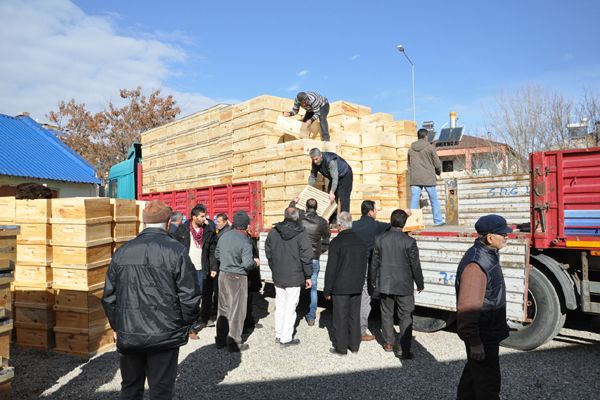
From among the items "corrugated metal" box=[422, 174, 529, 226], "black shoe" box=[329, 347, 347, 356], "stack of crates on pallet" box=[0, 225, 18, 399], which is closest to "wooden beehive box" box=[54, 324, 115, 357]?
"stack of crates on pallet" box=[0, 225, 18, 399]

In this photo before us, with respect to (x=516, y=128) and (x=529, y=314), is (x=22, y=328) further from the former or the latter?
(x=516, y=128)

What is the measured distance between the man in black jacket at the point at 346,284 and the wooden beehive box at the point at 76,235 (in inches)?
128

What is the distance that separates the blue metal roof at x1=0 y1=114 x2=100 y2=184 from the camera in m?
18.6

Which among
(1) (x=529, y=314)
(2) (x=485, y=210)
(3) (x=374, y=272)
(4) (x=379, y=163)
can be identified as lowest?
(1) (x=529, y=314)

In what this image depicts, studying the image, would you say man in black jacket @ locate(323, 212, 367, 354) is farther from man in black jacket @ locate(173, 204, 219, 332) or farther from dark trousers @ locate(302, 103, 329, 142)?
dark trousers @ locate(302, 103, 329, 142)

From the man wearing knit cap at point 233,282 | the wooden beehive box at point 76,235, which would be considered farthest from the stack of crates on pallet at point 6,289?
the man wearing knit cap at point 233,282

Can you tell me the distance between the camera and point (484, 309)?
3.19 metres

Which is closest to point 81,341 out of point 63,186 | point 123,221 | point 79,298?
point 79,298

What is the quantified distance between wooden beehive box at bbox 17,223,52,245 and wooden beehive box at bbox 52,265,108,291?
1.36ft

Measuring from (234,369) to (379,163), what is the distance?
5.54 meters

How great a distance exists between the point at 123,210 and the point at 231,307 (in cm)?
225

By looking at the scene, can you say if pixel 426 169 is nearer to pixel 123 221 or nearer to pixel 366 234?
pixel 366 234

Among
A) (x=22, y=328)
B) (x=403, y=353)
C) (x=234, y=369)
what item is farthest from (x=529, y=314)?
(x=22, y=328)

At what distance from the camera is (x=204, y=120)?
1116cm
